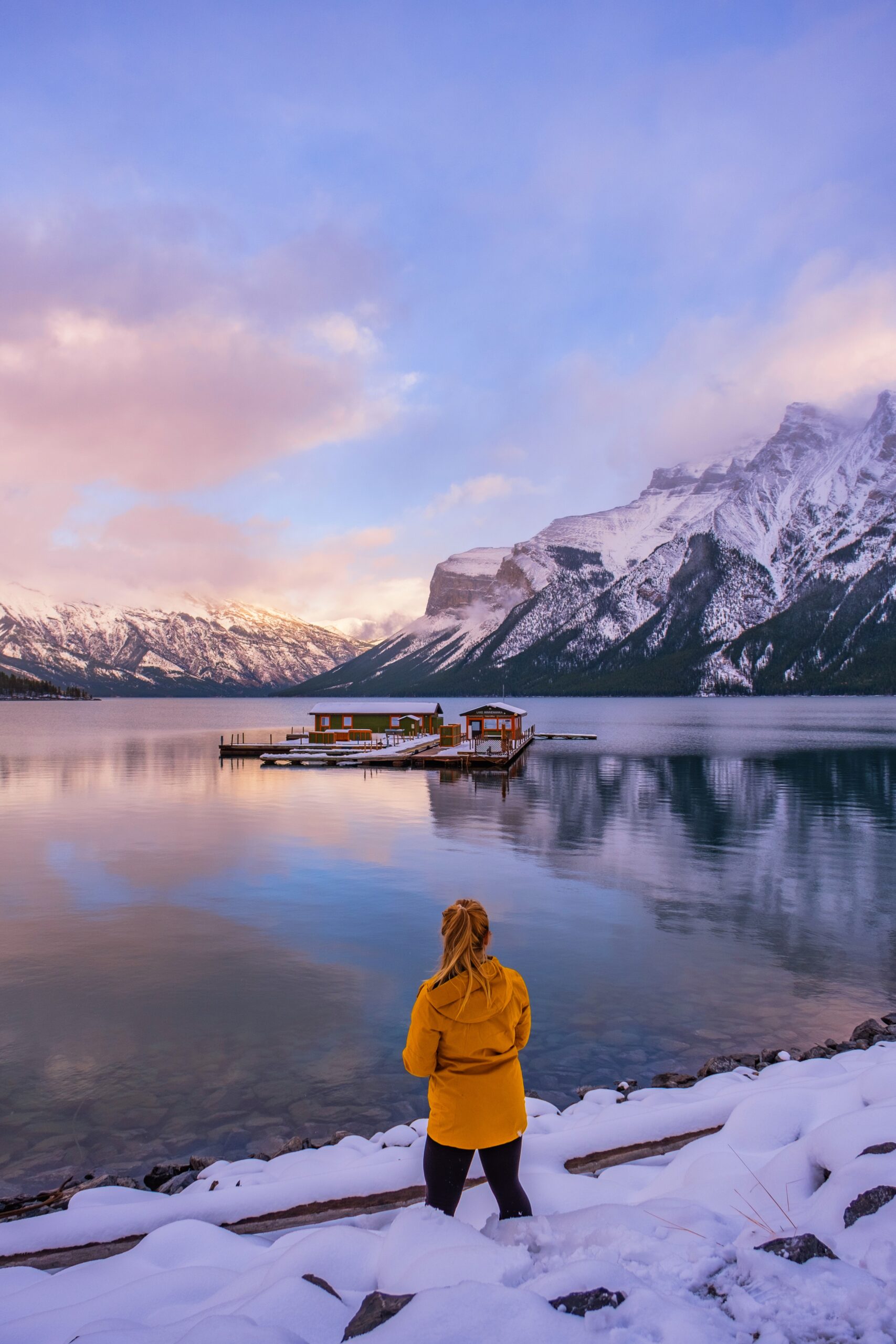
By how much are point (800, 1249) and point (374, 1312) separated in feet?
8.13

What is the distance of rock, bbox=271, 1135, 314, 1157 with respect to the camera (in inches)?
346

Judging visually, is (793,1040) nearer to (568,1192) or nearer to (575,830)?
(568,1192)

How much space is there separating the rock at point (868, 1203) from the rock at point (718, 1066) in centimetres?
602

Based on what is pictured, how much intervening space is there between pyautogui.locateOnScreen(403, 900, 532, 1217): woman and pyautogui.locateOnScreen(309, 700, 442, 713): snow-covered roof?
273 ft

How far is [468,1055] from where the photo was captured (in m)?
5.20

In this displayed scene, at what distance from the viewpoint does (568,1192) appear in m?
6.50

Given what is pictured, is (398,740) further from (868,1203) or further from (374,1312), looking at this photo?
(374,1312)

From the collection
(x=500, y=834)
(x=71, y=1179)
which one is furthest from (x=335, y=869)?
(x=71, y=1179)

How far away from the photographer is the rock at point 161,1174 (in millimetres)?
8234

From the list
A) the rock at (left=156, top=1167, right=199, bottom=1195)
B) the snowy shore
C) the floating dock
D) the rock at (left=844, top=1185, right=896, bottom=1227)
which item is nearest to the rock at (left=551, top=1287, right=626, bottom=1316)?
the snowy shore

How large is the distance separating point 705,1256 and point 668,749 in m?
77.2

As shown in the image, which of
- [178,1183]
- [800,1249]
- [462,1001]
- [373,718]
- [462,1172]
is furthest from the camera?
[373,718]

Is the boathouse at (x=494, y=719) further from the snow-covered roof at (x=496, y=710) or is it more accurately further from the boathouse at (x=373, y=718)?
the boathouse at (x=373, y=718)

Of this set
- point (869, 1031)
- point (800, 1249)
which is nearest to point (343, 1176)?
point (800, 1249)
